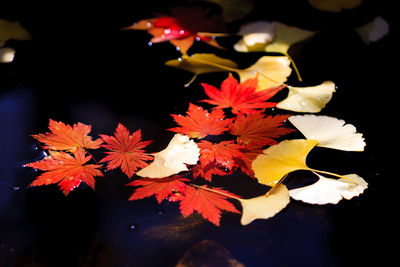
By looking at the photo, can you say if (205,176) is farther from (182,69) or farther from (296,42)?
(296,42)

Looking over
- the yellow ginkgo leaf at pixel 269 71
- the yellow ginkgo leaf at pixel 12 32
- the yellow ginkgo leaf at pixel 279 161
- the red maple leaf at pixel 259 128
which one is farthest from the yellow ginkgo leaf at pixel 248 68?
the yellow ginkgo leaf at pixel 12 32

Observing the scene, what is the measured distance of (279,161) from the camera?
0.94 metres

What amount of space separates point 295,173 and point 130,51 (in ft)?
2.55

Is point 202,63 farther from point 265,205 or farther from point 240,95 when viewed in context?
point 265,205

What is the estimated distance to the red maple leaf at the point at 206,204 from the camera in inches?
33.9

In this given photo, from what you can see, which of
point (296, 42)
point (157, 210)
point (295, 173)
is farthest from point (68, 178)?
point (296, 42)

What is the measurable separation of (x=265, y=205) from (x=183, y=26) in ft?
2.82

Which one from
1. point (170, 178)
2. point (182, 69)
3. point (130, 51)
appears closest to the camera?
point (170, 178)

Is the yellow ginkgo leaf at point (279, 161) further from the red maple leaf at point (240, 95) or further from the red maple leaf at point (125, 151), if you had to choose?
the red maple leaf at point (125, 151)

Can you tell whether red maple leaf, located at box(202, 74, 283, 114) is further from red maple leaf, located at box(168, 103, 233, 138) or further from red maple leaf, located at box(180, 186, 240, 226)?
red maple leaf, located at box(180, 186, 240, 226)

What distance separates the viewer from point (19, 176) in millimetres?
967

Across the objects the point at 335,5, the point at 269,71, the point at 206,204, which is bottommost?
the point at 206,204

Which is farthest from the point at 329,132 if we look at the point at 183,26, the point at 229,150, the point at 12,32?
the point at 12,32

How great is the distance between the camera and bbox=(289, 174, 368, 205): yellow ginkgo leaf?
0.89 m
